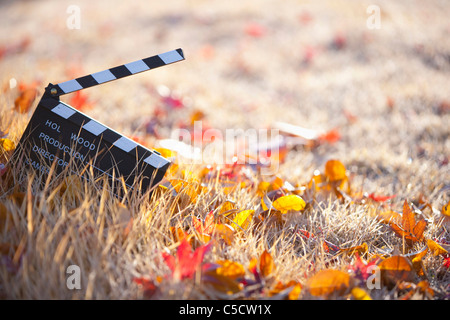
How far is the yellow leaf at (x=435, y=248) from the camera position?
1680 millimetres

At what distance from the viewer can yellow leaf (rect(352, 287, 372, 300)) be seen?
1350 millimetres

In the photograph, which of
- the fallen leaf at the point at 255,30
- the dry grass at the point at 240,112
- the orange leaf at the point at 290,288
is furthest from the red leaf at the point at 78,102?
the fallen leaf at the point at 255,30

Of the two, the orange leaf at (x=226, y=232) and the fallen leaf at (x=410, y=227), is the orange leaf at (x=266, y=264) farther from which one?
the fallen leaf at (x=410, y=227)

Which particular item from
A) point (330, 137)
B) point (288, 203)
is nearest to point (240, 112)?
point (330, 137)

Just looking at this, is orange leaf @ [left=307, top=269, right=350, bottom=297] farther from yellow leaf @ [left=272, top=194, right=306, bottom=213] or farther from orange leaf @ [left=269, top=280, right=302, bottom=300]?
yellow leaf @ [left=272, top=194, right=306, bottom=213]

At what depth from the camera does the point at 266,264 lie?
1.41 m

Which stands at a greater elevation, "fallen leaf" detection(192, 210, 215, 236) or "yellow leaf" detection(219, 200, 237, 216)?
"yellow leaf" detection(219, 200, 237, 216)

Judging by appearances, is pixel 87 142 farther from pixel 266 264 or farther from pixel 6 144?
pixel 266 264

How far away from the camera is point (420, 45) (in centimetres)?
641

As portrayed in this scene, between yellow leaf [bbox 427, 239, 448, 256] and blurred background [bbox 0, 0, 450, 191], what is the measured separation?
1.33 meters

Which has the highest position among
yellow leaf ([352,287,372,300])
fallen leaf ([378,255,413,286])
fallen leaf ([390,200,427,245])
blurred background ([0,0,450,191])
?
blurred background ([0,0,450,191])

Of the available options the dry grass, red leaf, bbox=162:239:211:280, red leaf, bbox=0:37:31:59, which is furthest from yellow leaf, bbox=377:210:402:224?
red leaf, bbox=0:37:31:59
